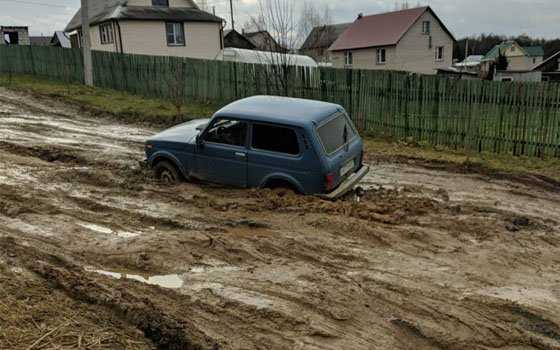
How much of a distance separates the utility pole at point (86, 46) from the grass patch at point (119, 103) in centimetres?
61

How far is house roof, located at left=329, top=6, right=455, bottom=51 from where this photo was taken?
44.7 metres

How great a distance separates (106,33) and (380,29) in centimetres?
2701

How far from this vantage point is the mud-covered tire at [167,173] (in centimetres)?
859

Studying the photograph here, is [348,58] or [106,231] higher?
[348,58]

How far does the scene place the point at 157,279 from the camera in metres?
5.23

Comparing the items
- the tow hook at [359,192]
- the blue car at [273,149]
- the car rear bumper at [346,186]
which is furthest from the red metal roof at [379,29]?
the blue car at [273,149]

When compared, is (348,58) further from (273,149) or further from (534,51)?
(273,149)

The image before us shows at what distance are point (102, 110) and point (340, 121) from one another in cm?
1304

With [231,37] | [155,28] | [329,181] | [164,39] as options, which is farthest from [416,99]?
[231,37]

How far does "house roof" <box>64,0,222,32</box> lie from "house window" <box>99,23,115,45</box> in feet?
1.89

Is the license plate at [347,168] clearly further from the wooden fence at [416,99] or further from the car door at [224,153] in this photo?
the wooden fence at [416,99]

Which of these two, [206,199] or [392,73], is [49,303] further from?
[392,73]

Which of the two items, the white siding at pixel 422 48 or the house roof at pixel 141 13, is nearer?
the house roof at pixel 141 13

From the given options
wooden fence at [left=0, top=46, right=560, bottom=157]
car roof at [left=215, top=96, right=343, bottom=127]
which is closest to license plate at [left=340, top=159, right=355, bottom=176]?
car roof at [left=215, top=96, right=343, bottom=127]
